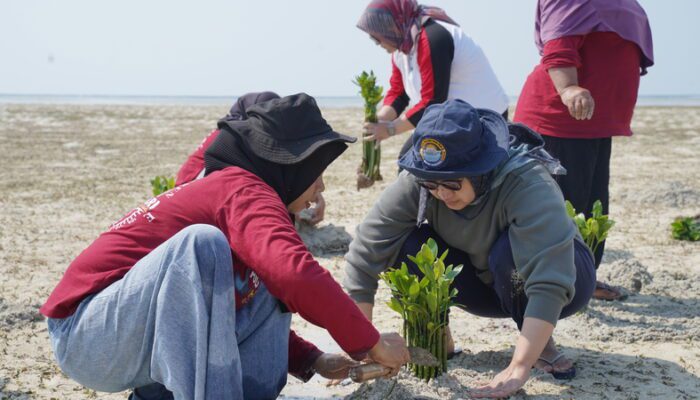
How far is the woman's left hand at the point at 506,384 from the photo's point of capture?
2.79 meters

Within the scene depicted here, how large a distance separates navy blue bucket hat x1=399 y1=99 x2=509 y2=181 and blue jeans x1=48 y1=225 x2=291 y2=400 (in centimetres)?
85

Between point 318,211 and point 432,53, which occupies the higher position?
point 432,53

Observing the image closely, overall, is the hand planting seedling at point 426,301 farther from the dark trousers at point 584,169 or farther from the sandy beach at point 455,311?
the dark trousers at point 584,169

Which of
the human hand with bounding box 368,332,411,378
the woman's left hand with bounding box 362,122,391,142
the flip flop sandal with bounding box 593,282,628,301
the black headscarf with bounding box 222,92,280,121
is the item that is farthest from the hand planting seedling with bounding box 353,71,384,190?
the human hand with bounding box 368,332,411,378

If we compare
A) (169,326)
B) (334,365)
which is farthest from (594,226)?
(169,326)

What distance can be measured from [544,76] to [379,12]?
1.04 m

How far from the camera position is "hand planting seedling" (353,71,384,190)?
19.4ft

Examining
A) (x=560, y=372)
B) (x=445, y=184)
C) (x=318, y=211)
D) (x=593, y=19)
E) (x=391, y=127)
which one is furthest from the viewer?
(x=318, y=211)

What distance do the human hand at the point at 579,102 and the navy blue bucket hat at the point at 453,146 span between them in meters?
1.05

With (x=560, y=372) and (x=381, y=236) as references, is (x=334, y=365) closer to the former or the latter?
(x=381, y=236)

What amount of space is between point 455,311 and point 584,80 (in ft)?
4.59

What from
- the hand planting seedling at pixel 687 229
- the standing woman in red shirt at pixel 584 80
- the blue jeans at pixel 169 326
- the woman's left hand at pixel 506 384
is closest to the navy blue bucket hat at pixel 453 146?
the woman's left hand at pixel 506 384

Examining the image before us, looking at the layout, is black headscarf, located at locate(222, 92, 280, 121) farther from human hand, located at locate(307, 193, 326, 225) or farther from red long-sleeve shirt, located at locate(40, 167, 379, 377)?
red long-sleeve shirt, located at locate(40, 167, 379, 377)

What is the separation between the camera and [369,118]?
19.0 feet
